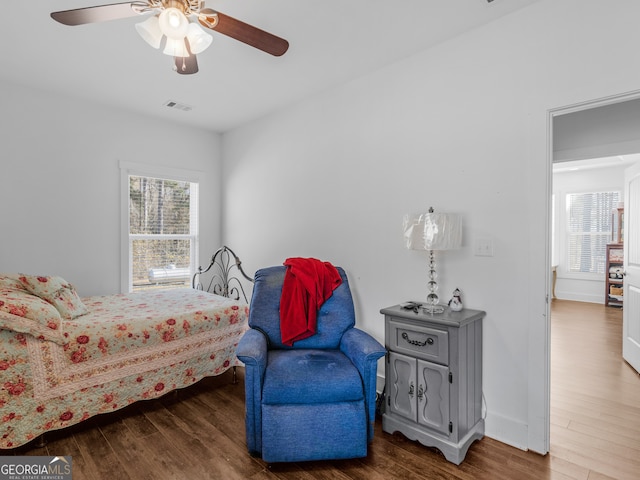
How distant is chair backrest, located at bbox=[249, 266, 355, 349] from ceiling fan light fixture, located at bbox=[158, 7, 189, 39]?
166 cm

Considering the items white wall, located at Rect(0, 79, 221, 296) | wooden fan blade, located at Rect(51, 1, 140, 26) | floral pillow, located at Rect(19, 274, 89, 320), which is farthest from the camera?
white wall, located at Rect(0, 79, 221, 296)

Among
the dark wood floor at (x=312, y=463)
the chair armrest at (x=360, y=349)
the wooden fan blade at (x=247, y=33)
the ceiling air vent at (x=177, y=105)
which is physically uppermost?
the ceiling air vent at (x=177, y=105)

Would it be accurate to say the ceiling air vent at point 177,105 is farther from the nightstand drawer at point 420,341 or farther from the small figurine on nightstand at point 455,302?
the small figurine on nightstand at point 455,302

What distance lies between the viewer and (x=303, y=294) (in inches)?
102

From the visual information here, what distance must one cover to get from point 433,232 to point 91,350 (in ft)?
7.86

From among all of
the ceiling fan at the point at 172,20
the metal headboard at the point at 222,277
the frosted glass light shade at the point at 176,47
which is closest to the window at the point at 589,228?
the metal headboard at the point at 222,277

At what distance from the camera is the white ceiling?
7.16 ft

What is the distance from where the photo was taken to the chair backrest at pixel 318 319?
2561 mm

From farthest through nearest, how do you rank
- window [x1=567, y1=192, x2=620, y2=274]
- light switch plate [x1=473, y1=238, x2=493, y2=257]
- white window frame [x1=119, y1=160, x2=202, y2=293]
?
window [x1=567, y1=192, x2=620, y2=274]
white window frame [x1=119, y1=160, x2=202, y2=293]
light switch plate [x1=473, y1=238, x2=493, y2=257]

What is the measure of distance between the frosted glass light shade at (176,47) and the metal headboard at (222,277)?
2.80 metres

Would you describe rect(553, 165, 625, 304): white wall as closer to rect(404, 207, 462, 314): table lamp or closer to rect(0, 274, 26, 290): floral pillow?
rect(404, 207, 462, 314): table lamp

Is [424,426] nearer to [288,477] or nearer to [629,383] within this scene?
[288,477]

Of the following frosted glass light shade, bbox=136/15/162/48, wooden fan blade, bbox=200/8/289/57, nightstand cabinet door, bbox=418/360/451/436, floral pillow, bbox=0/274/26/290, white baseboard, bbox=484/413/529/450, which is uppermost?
wooden fan blade, bbox=200/8/289/57

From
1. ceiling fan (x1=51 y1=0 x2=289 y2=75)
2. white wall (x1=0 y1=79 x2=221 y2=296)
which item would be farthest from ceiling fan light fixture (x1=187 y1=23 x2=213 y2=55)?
white wall (x1=0 y1=79 x2=221 y2=296)
